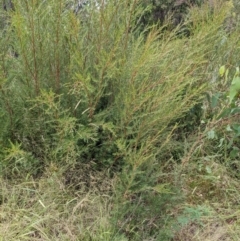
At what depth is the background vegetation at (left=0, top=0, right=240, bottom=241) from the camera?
2.01m

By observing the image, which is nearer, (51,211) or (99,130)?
(51,211)

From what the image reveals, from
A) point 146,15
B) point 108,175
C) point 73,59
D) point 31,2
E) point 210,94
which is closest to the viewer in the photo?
point 31,2

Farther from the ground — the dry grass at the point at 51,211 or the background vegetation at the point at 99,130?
the background vegetation at the point at 99,130

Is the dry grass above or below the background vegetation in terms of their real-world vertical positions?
below

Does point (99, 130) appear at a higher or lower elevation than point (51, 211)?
higher

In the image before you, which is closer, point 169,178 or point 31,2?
point 31,2

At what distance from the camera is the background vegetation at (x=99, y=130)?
2010 millimetres

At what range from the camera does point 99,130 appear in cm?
227

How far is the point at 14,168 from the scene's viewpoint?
2.25 meters

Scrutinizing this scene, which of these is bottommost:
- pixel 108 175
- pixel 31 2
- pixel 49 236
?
pixel 49 236

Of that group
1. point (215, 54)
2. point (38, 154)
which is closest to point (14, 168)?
point (38, 154)

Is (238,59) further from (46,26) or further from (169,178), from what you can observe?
(46,26)

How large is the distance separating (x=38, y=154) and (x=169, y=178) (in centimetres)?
78

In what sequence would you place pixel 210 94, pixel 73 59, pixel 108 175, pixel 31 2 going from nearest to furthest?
pixel 31 2 < pixel 73 59 < pixel 108 175 < pixel 210 94
